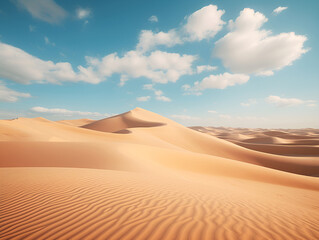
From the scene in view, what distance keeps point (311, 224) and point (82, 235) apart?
4415 millimetres

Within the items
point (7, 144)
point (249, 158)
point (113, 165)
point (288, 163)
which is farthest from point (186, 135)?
point (7, 144)

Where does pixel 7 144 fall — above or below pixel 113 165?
above

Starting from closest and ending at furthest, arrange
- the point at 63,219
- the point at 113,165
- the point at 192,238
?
the point at 192,238
the point at 63,219
the point at 113,165

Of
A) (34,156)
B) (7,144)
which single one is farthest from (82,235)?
(7,144)

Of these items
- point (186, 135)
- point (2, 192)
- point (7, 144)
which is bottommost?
point (2, 192)

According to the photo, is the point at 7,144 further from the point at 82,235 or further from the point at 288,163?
the point at 288,163

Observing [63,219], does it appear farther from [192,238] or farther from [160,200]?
[192,238]

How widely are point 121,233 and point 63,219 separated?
117 centimetres

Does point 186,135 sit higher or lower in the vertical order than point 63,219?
higher

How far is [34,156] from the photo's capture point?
9.29 metres

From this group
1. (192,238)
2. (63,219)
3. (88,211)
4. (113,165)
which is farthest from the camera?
(113,165)

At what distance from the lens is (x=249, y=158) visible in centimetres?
1920

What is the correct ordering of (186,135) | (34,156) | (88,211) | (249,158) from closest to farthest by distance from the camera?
(88,211), (34,156), (249,158), (186,135)

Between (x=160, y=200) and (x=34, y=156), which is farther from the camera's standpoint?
(x=34, y=156)
